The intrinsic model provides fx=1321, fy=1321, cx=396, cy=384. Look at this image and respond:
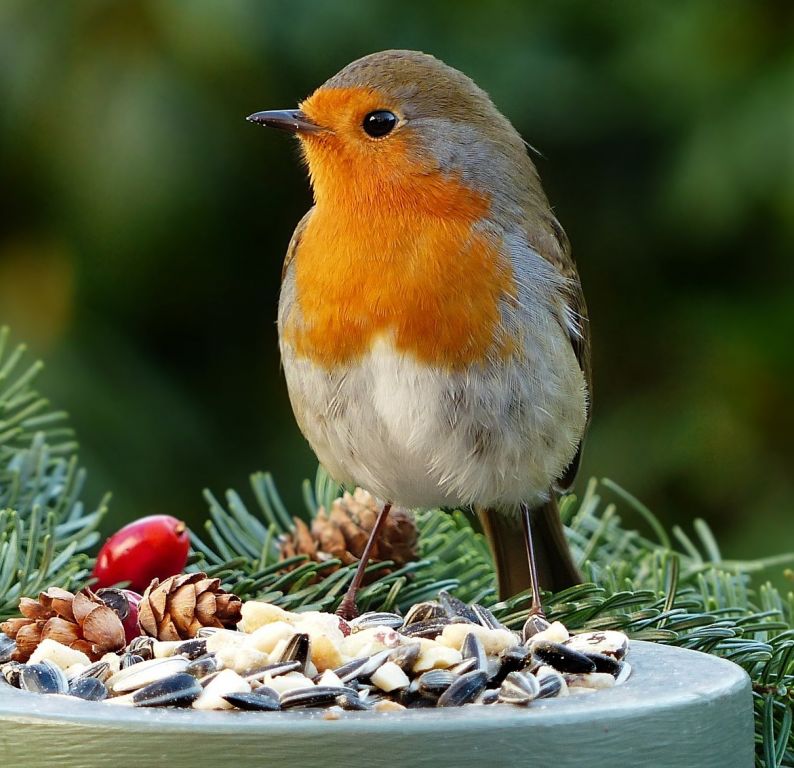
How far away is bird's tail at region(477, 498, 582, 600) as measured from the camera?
2328mm

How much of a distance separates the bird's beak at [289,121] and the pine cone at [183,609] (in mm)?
934

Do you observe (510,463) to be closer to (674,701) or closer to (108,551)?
(108,551)

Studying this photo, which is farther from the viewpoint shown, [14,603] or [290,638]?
[14,603]

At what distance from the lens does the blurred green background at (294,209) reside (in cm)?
339

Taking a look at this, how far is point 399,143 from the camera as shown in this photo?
7.75 ft

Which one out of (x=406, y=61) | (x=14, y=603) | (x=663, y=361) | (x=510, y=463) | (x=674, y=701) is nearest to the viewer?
(x=674, y=701)

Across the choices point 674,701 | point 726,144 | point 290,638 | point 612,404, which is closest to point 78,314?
point 612,404

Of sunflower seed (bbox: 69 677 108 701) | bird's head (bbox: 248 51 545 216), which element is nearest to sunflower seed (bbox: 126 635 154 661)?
sunflower seed (bbox: 69 677 108 701)

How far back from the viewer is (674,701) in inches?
51.6

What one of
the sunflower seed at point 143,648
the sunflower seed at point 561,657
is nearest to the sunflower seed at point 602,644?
the sunflower seed at point 561,657

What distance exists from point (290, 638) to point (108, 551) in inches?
22.1

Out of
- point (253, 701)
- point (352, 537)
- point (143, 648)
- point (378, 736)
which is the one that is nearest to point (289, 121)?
point (352, 537)

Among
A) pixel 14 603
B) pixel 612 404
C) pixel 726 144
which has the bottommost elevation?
pixel 14 603

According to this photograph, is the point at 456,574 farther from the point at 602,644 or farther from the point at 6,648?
the point at 6,648
